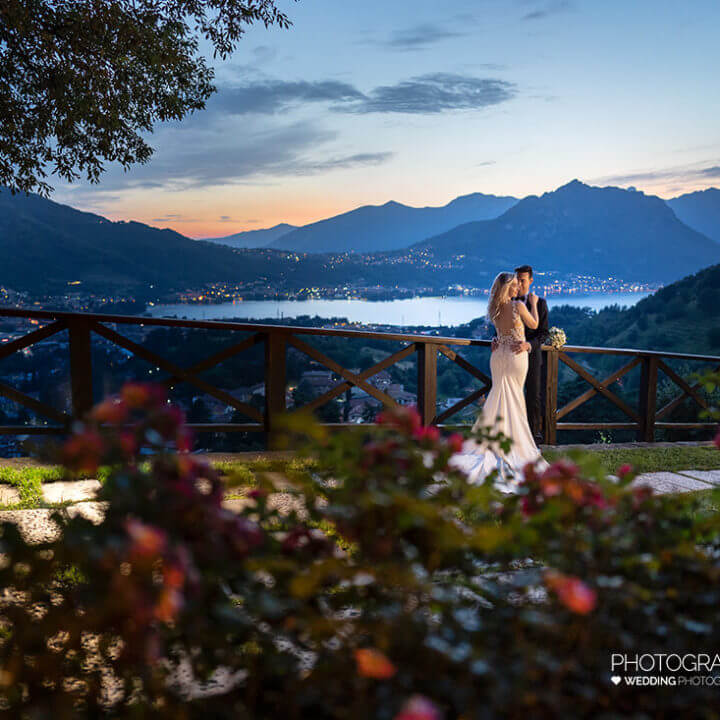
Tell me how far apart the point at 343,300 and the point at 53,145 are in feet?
38.6

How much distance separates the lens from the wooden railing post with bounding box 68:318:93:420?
164 inches

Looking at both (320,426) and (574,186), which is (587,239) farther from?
(320,426)

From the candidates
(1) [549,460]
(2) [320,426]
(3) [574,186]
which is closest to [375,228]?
(3) [574,186]

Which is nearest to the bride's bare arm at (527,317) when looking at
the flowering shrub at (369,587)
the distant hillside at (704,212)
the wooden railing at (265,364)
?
the wooden railing at (265,364)

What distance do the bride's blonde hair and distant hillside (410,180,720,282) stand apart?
65.5ft

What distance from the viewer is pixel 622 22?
9.41 m

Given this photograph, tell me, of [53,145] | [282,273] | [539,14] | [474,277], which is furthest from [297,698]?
[474,277]

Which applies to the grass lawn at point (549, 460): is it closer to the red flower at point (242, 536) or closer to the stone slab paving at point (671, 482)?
the stone slab paving at point (671, 482)

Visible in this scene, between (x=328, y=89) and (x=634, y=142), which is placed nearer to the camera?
(x=328, y=89)

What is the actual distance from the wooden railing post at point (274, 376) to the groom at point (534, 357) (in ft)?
5.99

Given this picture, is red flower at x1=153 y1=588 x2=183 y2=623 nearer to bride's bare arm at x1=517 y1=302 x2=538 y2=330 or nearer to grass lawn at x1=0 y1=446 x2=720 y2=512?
grass lawn at x1=0 y1=446 x2=720 y2=512

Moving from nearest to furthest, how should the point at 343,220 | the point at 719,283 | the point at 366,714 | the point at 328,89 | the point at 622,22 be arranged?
the point at 366,714 < the point at 622,22 < the point at 328,89 < the point at 719,283 < the point at 343,220

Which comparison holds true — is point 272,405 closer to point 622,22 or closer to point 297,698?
A: point 297,698

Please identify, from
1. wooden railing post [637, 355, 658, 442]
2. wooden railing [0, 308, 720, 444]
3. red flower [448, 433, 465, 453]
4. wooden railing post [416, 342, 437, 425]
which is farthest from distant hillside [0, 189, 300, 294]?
red flower [448, 433, 465, 453]
